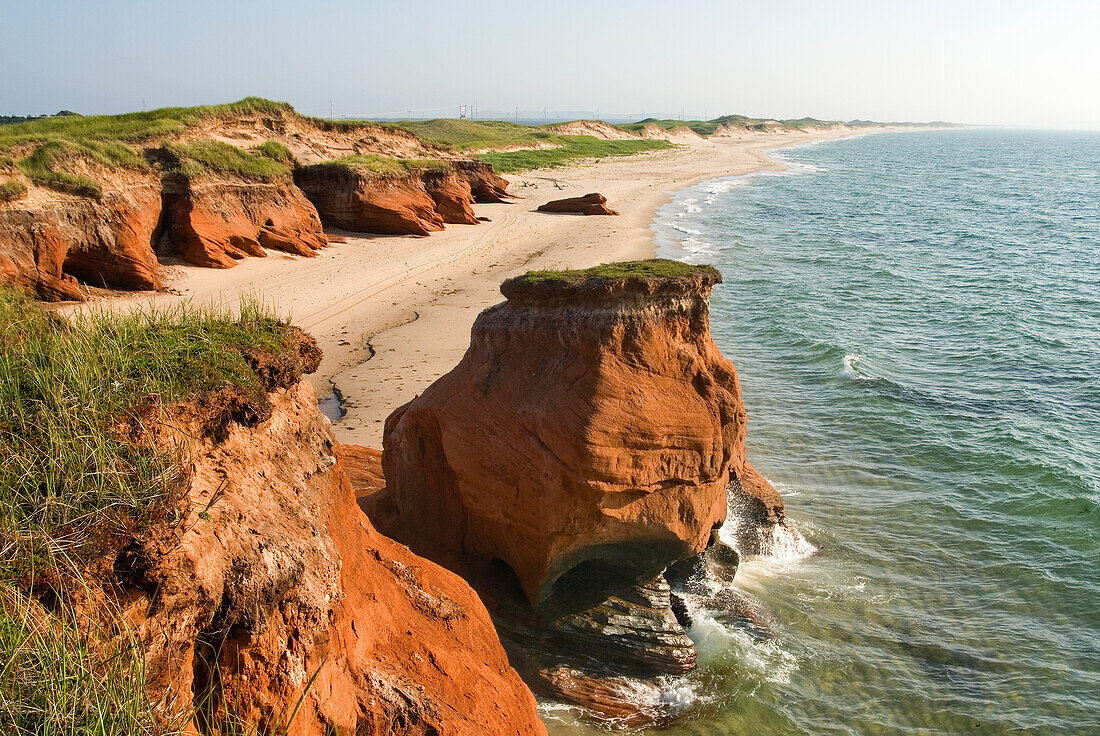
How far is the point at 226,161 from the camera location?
73.5ft

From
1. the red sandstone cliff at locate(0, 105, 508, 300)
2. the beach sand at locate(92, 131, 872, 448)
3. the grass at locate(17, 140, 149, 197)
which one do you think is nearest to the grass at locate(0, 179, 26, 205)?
the red sandstone cliff at locate(0, 105, 508, 300)

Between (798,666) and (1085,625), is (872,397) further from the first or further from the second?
(798,666)

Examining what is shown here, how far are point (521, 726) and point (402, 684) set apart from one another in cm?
108

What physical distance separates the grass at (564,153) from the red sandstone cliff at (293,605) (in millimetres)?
44948

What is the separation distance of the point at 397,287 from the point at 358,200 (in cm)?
744

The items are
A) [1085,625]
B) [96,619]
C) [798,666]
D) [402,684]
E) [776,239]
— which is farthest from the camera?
[776,239]

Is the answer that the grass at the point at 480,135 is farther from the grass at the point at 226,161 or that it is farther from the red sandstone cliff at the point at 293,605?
the red sandstone cliff at the point at 293,605

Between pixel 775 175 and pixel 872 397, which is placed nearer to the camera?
pixel 872 397

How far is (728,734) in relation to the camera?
6852 millimetres

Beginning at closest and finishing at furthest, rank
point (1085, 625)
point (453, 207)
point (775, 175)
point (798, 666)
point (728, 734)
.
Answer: point (728, 734) → point (798, 666) → point (1085, 625) → point (453, 207) → point (775, 175)

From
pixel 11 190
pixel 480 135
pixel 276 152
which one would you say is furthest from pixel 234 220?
pixel 480 135

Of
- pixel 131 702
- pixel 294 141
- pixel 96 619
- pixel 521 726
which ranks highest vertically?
pixel 294 141

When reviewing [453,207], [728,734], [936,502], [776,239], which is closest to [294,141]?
[453,207]

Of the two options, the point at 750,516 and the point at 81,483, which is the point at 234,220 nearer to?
the point at 750,516
